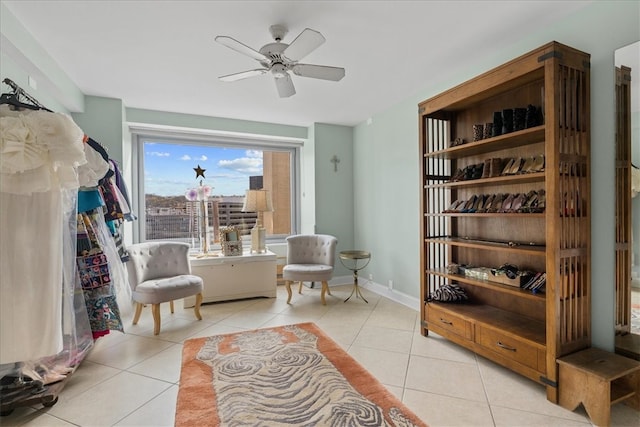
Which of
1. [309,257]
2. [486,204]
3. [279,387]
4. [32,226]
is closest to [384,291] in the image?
[309,257]

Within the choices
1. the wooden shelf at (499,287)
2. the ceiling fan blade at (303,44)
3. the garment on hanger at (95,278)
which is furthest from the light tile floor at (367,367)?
the ceiling fan blade at (303,44)

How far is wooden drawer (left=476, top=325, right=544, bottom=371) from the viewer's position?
200 cm

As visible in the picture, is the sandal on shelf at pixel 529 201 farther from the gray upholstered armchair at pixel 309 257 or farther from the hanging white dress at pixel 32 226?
the hanging white dress at pixel 32 226

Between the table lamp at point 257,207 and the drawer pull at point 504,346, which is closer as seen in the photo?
the drawer pull at point 504,346

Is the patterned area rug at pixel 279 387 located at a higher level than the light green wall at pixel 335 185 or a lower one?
lower

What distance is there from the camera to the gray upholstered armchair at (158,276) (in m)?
3.05

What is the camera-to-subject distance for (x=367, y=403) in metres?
1.90

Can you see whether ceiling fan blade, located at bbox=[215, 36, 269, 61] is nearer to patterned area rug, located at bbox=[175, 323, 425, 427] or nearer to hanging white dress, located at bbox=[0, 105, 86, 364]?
hanging white dress, located at bbox=[0, 105, 86, 364]

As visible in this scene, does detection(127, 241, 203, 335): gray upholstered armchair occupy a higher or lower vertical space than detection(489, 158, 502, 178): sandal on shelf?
lower

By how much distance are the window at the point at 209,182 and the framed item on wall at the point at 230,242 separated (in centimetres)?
62

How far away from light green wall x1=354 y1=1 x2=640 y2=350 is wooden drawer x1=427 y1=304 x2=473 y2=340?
30.9 inches

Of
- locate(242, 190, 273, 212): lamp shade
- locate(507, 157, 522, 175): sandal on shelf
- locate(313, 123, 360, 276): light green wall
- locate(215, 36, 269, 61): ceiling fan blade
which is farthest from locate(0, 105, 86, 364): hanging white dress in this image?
locate(313, 123, 360, 276): light green wall

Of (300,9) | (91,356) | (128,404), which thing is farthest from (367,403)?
(300,9)

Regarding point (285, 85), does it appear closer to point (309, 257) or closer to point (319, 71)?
point (319, 71)
